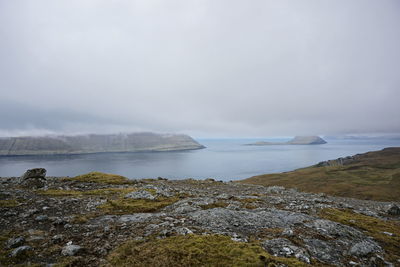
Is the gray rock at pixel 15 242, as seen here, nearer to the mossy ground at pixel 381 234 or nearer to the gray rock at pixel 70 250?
the gray rock at pixel 70 250

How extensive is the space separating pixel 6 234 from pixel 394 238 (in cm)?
2024

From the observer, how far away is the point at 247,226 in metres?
10.2

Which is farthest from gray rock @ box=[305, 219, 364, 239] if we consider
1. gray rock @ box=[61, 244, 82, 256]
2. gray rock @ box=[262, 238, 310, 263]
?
gray rock @ box=[61, 244, 82, 256]

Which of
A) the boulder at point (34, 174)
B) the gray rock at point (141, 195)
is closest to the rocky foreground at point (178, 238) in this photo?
the gray rock at point (141, 195)

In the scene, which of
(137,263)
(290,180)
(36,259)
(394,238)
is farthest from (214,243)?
(290,180)

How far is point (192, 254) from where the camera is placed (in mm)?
6629

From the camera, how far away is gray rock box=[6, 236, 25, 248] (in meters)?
7.46

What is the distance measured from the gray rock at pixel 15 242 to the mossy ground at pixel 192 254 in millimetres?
4205

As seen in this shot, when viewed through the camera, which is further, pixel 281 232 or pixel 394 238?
pixel 394 238

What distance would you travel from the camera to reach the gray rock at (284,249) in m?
7.16

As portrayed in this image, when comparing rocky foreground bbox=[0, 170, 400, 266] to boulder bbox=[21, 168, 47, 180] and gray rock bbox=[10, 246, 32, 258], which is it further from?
boulder bbox=[21, 168, 47, 180]

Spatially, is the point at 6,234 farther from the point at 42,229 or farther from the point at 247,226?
the point at 247,226

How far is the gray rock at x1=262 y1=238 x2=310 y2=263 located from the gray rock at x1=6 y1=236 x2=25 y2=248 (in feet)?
33.8

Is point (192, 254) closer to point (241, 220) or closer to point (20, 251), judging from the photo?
point (241, 220)
